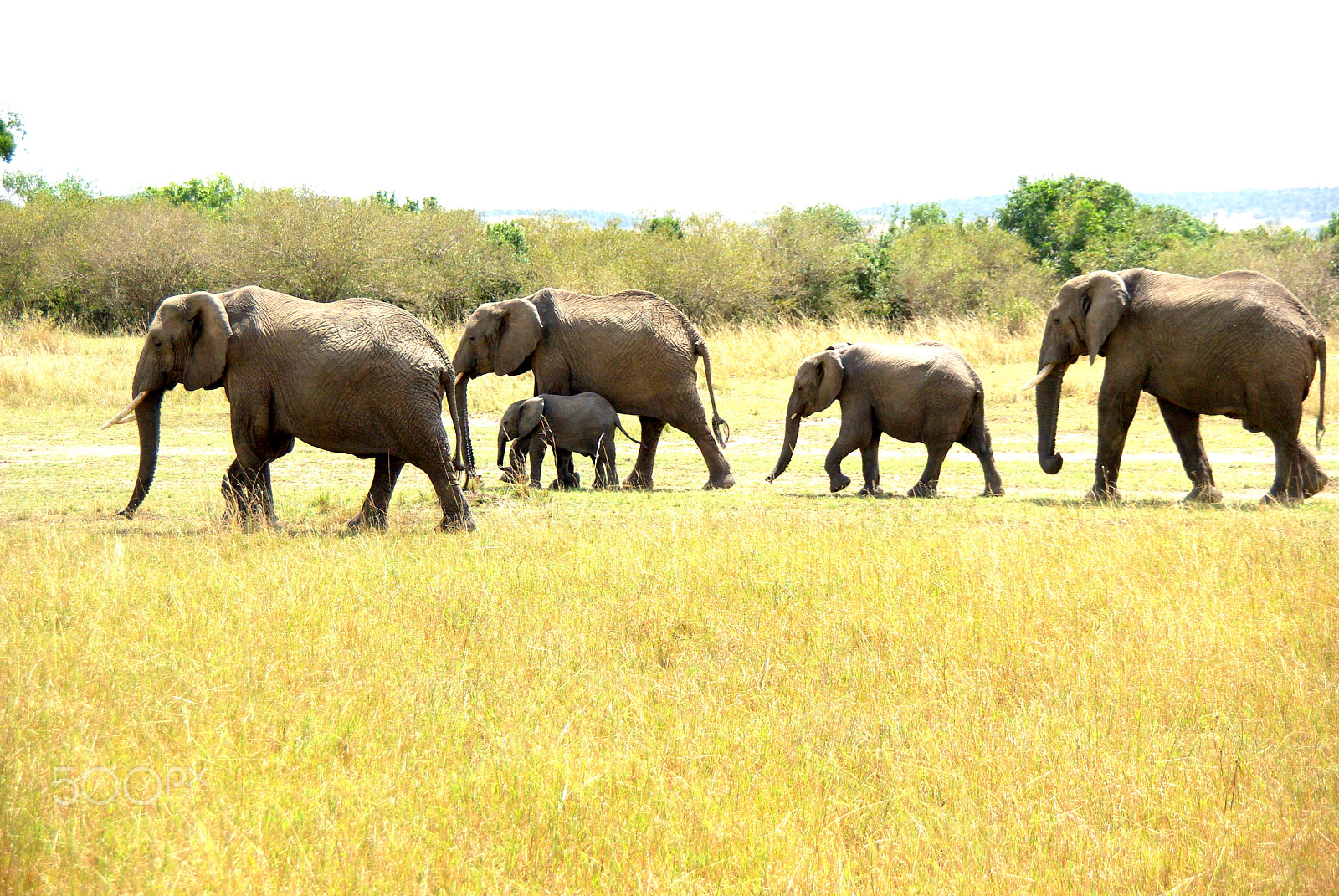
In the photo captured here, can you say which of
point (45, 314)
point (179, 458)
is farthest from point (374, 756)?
point (45, 314)

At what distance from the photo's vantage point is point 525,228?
48844 millimetres

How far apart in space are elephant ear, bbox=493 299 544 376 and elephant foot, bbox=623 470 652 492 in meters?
1.69

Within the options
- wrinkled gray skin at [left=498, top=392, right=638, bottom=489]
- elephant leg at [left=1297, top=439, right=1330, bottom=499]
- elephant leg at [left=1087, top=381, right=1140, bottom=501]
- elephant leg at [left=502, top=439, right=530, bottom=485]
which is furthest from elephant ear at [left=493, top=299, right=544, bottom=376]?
elephant leg at [left=1297, top=439, right=1330, bottom=499]

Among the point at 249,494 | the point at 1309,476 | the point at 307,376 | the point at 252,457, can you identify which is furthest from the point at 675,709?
the point at 1309,476

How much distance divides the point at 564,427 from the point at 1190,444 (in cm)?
607

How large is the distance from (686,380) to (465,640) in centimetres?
696

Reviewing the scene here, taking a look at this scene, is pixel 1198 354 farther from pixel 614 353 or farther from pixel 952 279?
pixel 952 279

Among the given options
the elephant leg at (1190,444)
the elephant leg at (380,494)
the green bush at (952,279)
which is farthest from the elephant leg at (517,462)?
the green bush at (952,279)

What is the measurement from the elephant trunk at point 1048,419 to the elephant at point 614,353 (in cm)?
316

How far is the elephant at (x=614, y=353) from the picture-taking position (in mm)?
12688

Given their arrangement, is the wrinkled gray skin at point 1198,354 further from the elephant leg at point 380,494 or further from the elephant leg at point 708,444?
the elephant leg at point 380,494

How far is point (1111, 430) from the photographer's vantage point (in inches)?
451

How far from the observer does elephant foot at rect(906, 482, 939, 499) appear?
11852 mm

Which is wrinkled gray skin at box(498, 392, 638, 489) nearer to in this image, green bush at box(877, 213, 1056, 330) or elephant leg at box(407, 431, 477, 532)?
elephant leg at box(407, 431, 477, 532)
